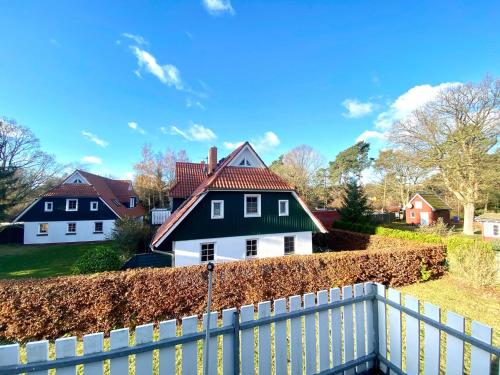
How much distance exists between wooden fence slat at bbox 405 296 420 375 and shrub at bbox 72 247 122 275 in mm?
11475

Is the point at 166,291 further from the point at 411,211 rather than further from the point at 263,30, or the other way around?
the point at 411,211

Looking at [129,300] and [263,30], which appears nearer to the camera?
[129,300]

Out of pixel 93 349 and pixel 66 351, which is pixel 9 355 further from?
pixel 93 349

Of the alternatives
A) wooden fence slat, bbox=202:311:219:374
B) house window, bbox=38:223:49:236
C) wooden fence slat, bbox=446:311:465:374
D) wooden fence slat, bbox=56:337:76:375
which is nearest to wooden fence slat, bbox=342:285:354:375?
wooden fence slat, bbox=446:311:465:374

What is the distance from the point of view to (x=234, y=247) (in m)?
13.3

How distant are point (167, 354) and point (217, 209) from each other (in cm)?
1058

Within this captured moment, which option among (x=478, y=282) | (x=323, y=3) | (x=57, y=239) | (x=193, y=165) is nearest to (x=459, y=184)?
(x=478, y=282)

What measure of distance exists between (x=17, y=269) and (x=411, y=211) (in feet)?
148

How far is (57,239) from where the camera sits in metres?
21.7

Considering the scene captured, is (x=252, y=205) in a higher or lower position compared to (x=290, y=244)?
higher

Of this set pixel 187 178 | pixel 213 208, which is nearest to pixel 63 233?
pixel 187 178

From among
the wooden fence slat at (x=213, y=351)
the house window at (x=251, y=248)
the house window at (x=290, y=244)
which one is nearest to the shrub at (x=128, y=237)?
the house window at (x=251, y=248)

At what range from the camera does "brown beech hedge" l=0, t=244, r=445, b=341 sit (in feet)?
19.9

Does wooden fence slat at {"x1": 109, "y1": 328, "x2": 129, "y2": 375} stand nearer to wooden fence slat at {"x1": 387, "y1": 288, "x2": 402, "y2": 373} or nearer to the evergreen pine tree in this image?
wooden fence slat at {"x1": 387, "y1": 288, "x2": 402, "y2": 373}
